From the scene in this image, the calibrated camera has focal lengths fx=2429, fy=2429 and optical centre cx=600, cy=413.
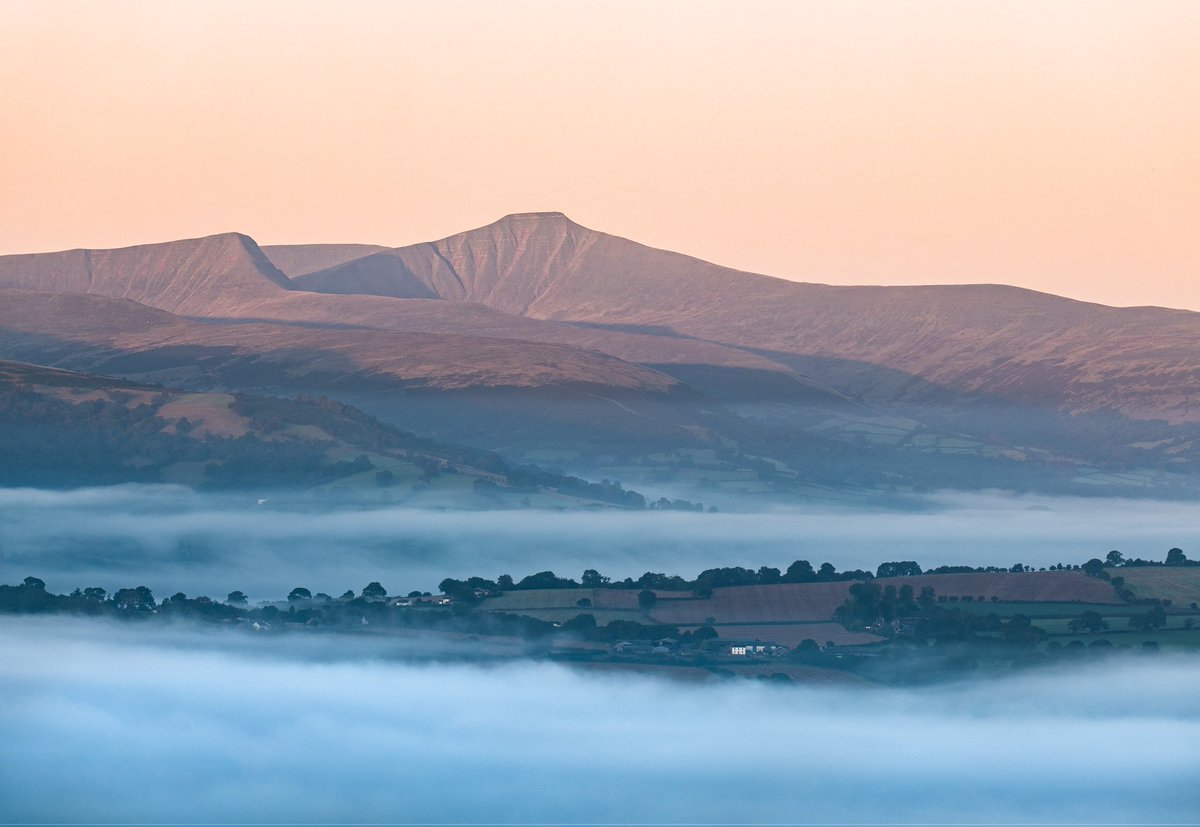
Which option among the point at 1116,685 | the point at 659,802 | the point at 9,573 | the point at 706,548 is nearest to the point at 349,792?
the point at 659,802

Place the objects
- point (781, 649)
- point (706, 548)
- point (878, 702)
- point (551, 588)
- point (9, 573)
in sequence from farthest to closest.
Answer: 1. point (706, 548)
2. point (9, 573)
3. point (551, 588)
4. point (781, 649)
5. point (878, 702)

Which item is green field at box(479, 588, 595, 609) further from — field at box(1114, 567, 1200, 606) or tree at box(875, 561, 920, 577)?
field at box(1114, 567, 1200, 606)

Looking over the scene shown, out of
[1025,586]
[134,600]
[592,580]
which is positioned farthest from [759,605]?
[134,600]

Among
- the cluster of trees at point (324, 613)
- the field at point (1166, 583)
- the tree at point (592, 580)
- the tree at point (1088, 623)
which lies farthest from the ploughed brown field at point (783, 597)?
the tree at point (1088, 623)

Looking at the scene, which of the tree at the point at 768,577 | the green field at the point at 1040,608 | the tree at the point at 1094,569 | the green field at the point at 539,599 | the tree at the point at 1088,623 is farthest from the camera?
the tree at the point at 768,577

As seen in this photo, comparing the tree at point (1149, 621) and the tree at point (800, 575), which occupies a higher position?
the tree at point (800, 575)

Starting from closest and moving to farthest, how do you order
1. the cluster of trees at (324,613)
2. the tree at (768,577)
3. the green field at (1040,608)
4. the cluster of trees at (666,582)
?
1. the cluster of trees at (324,613)
2. the green field at (1040,608)
3. the cluster of trees at (666,582)
4. the tree at (768,577)

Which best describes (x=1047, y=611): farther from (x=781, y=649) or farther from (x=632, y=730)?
(x=632, y=730)

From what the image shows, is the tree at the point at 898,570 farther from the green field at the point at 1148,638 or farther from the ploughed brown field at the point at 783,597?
the green field at the point at 1148,638

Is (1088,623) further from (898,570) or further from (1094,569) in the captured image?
(898,570)
